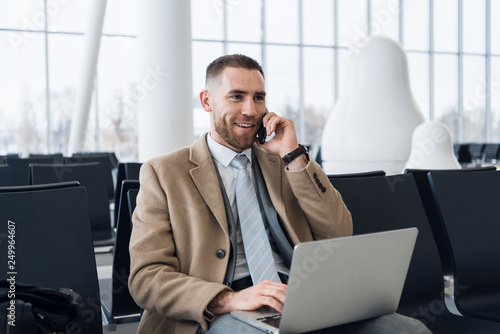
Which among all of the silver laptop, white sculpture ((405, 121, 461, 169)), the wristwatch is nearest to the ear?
the wristwatch

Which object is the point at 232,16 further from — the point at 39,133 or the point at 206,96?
the point at 206,96

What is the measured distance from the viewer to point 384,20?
44.0ft

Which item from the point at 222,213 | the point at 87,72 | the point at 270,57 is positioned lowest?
the point at 222,213

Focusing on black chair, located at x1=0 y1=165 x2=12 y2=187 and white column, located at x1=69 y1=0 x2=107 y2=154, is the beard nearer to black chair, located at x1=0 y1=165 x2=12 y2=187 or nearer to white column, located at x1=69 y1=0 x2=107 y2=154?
black chair, located at x1=0 y1=165 x2=12 y2=187

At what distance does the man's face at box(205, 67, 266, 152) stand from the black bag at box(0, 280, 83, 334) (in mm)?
862

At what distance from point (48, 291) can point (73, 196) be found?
0.54 metres

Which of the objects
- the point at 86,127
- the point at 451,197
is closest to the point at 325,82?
the point at 86,127

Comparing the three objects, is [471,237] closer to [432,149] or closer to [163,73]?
[432,149]

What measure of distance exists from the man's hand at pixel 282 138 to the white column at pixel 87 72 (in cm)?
826

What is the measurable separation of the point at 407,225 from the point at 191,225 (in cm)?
97

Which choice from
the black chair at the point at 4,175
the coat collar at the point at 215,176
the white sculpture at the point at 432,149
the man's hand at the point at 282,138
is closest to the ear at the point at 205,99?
the coat collar at the point at 215,176

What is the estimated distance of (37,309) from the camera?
131 centimetres

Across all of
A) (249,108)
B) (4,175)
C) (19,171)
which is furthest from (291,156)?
(19,171)

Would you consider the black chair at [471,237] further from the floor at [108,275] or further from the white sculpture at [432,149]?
the white sculpture at [432,149]
